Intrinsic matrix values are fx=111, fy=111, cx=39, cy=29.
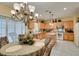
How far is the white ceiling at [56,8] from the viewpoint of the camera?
7.75 feet

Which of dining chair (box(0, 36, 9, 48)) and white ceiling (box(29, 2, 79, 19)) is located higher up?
white ceiling (box(29, 2, 79, 19))

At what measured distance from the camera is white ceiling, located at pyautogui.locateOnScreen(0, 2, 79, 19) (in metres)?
2.36

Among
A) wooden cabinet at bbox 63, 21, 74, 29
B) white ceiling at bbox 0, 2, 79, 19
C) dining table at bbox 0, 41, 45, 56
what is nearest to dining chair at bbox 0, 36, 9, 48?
dining table at bbox 0, 41, 45, 56

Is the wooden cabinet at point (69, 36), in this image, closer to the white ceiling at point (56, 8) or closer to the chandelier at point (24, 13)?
the white ceiling at point (56, 8)

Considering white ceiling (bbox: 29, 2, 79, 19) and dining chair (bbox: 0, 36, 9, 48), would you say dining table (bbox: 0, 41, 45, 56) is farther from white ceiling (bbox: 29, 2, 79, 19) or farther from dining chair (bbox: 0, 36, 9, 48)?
white ceiling (bbox: 29, 2, 79, 19)

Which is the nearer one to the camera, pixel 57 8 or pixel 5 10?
pixel 5 10

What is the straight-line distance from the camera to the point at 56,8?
2.50 metres

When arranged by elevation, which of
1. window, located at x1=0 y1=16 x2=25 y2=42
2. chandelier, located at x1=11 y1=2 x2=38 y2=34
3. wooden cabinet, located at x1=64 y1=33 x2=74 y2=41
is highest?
chandelier, located at x1=11 y1=2 x2=38 y2=34

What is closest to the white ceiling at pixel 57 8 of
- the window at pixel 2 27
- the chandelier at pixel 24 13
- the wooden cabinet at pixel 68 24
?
the chandelier at pixel 24 13

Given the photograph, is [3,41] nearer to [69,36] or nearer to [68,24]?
[68,24]

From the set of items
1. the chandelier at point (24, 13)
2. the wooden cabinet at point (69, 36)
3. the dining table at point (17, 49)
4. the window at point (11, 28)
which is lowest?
the dining table at point (17, 49)

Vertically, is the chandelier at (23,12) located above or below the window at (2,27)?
above

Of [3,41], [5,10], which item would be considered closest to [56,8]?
[5,10]

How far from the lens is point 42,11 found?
2562 millimetres
